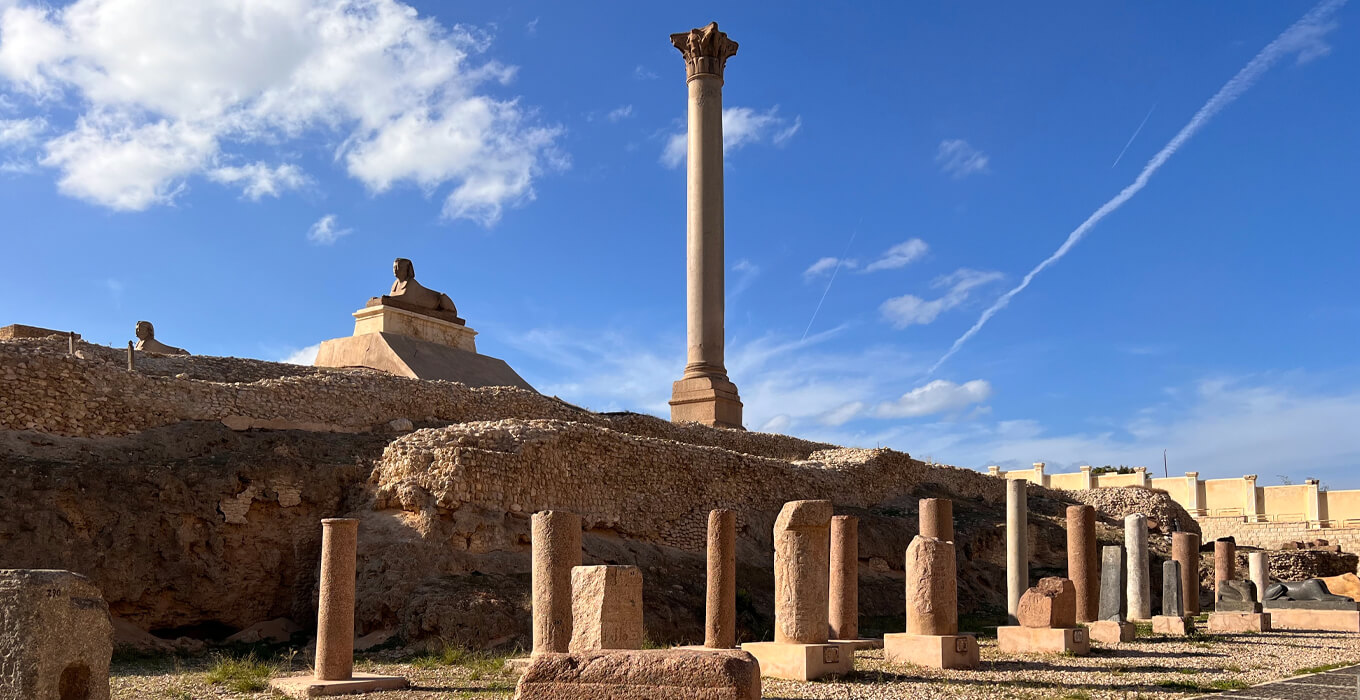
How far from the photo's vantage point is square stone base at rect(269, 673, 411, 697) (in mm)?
10188

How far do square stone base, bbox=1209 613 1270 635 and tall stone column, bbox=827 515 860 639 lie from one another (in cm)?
649

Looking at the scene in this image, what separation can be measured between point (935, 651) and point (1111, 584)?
23.4ft

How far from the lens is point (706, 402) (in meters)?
29.3

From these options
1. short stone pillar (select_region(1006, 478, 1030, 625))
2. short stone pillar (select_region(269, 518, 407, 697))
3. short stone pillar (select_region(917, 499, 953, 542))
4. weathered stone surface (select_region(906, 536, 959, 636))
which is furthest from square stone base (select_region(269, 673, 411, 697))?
short stone pillar (select_region(1006, 478, 1030, 625))

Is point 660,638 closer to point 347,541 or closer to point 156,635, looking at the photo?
point 347,541

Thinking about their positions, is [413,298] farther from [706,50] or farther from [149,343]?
[706,50]

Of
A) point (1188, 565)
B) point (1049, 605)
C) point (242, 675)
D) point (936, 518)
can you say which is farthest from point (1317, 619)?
point (242, 675)

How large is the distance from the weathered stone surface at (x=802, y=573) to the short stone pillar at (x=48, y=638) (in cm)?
611

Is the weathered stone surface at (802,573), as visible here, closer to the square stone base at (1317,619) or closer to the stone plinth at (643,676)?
the stone plinth at (643,676)

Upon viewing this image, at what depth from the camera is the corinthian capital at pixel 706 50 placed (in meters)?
31.2

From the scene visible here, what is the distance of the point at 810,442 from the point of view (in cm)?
3080

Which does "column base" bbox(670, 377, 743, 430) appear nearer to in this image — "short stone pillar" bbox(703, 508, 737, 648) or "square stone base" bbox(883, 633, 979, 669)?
"short stone pillar" bbox(703, 508, 737, 648)

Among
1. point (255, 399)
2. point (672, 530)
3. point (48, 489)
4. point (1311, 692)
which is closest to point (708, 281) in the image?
point (672, 530)

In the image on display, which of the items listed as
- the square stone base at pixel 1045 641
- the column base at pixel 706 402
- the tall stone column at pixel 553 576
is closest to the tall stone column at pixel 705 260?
the column base at pixel 706 402
